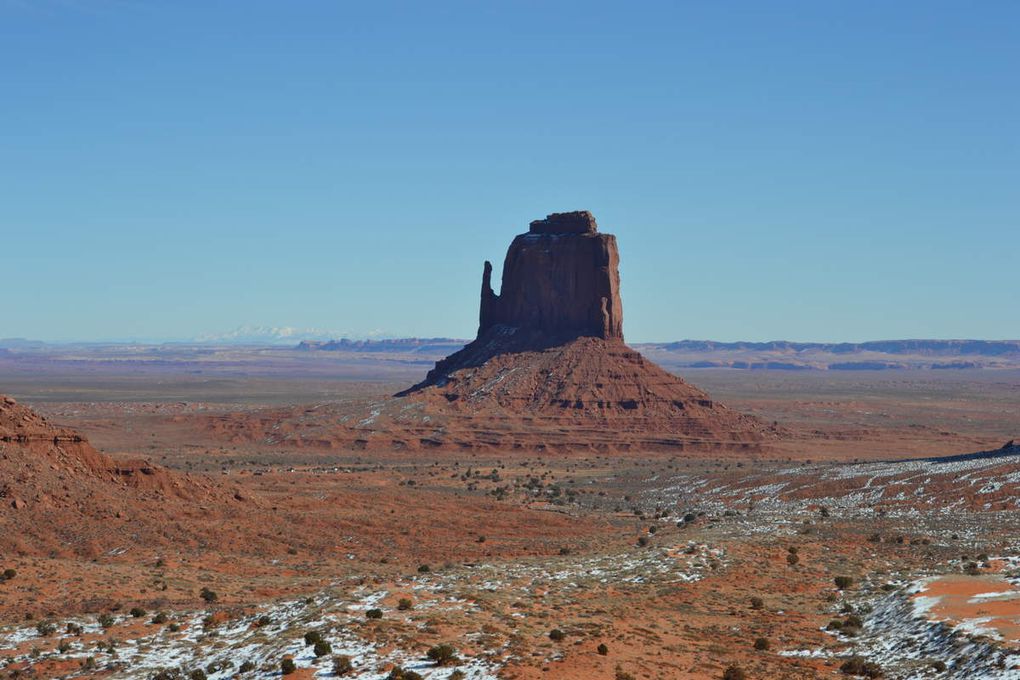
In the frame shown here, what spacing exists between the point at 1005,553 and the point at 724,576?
994 cm

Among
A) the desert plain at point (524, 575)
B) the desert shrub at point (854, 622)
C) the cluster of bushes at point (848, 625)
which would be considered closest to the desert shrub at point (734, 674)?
the desert plain at point (524, 575)

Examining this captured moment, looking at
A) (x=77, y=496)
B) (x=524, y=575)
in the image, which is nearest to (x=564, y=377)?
(x=77, y=496)

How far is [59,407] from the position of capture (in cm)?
15600

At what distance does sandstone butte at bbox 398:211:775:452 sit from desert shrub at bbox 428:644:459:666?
7992cm

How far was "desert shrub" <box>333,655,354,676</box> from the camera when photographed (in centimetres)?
2512

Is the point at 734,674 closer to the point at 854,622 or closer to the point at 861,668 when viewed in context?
the point at 861,668

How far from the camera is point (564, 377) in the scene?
11594cm

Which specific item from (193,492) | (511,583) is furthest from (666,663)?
(193,492)

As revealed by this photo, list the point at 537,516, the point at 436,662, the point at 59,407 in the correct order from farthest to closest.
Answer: the point at 59,407 → the point at 537,516 → the point at 436,662

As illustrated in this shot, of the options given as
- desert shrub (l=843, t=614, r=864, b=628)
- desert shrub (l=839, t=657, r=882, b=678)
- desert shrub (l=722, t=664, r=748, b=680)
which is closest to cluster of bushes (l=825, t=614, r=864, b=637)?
desert shrub (l=843, t=614, r=864, b=628)

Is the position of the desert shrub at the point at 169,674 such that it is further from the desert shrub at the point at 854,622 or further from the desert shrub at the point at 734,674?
the desert shrub at the point at 854,622

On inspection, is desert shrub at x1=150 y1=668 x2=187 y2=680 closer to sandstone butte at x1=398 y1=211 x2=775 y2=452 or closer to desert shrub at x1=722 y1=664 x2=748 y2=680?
desert shrub at x1=722 y1=664 x2=748 y2=680

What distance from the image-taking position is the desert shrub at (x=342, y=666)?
25116 millimetres

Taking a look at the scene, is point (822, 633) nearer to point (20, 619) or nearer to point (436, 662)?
point (436, 662)
